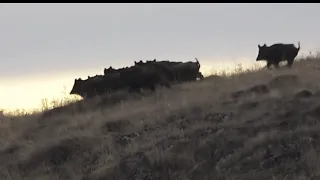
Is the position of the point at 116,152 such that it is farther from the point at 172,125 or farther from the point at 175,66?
the point at 175,66

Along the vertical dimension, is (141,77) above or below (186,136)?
above

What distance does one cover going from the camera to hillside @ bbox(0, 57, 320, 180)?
10.6 m

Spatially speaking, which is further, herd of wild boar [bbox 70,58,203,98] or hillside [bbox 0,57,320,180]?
herd of wild boar [bbox 70,58,203,98]

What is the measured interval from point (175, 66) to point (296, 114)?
9.83 metres

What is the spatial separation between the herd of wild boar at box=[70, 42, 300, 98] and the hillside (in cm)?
175

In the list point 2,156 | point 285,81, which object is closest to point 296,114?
point 285,81

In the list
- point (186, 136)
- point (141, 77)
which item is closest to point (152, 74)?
point (141, 77)

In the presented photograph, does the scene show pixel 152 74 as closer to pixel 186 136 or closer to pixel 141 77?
pixel 141 77

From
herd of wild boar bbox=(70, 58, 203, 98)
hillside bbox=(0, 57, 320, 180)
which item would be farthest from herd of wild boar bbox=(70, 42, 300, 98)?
hillside bbox=(0, 57, 320, 180)

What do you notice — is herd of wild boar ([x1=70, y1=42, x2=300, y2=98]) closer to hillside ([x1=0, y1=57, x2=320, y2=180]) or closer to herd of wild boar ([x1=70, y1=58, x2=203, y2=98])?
herd of wild boar ([x1=70, y1=58, x2=203, y2=98])

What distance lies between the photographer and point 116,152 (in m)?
12.7

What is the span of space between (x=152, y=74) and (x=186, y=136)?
8122 mm

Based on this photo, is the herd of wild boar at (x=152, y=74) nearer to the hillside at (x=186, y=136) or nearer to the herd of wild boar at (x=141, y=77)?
the herd of wild boar at (x=141, y=77)

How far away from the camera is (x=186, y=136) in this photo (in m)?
12.4
